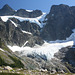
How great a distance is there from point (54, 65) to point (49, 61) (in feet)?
39.8

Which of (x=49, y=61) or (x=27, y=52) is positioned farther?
(x=27, y=52)

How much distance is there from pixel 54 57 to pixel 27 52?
37.3 meters

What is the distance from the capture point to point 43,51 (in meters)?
191

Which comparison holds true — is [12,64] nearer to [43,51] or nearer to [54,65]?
[54,65]

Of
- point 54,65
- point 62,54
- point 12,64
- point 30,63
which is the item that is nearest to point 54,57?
point 62,54

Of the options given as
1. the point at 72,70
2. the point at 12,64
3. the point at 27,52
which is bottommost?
the point at 72,70

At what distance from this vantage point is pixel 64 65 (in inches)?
6363

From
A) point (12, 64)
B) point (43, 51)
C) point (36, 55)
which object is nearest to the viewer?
point (12, 64)

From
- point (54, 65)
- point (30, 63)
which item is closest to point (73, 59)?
point (54, 65)

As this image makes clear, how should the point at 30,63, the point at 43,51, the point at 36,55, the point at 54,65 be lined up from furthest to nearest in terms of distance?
the point at 43,51, the point at 36,55, the point at 54,65, the point at 30,63

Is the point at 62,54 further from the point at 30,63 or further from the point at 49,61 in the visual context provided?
the point at 30,63

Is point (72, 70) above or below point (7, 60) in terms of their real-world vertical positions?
below

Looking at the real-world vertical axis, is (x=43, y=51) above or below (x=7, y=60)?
above

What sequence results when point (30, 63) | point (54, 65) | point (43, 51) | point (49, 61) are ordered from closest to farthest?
point (30, 63)
point (54, 65)
point (49, 61)
point (43, 51)
